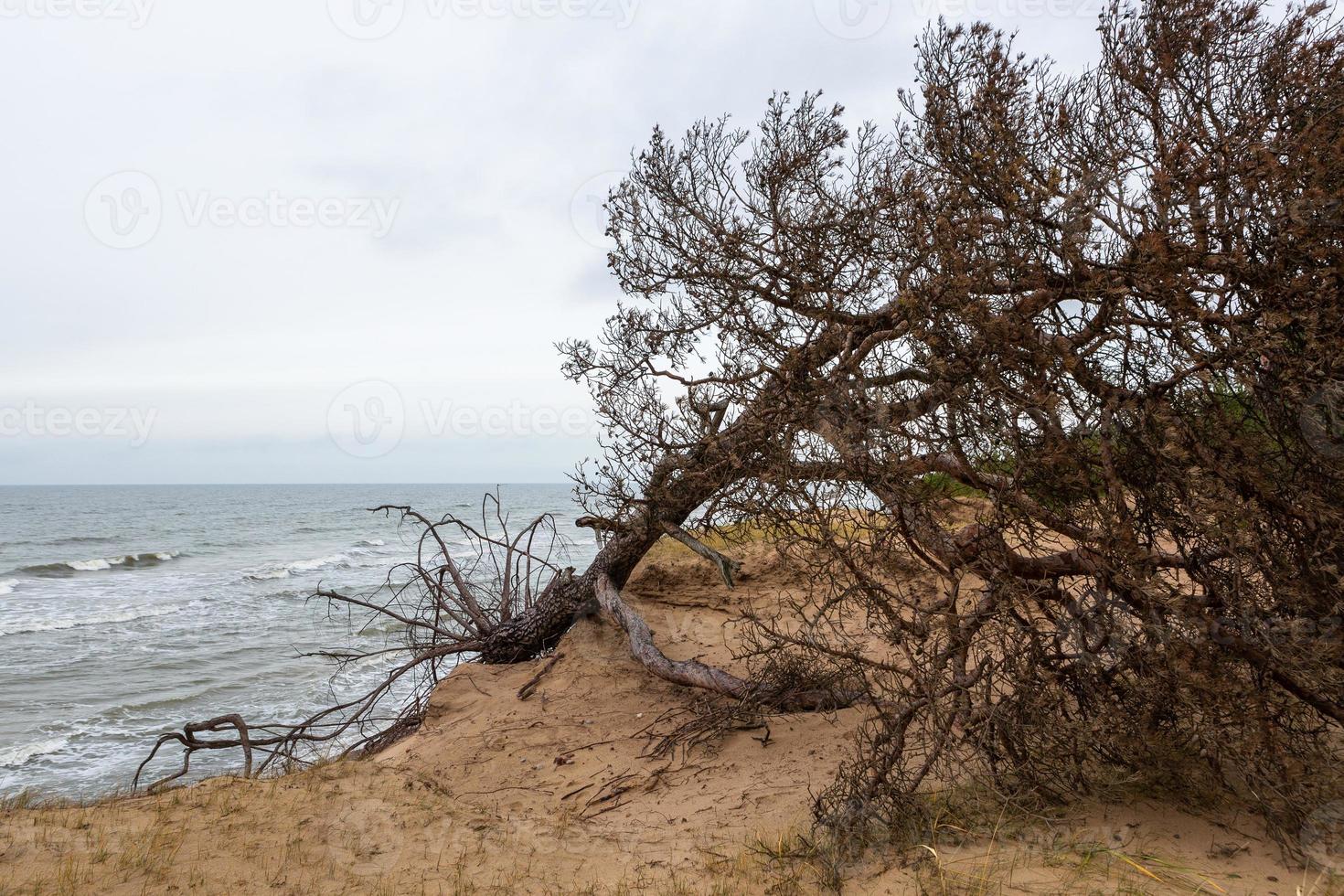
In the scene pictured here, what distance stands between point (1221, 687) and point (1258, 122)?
8.83 feet

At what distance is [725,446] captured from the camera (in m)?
6.43

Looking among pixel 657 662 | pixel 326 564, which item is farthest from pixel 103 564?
pixel 657 662

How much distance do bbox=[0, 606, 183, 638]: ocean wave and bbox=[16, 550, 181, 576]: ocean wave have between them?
11190mm

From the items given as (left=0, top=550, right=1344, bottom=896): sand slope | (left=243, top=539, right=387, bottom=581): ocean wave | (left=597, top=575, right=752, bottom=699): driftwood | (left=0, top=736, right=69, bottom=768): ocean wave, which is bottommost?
(left=0, top=736, right=69, bottom=768): ocean wave

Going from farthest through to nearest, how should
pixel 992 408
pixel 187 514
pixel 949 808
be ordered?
pixel 187 514, pixel 949 808, pixel 992 408

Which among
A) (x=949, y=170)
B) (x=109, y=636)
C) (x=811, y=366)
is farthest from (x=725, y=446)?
(x=109, y=636)

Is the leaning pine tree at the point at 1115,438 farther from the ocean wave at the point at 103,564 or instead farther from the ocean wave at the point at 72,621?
the ocean wave at the point at 103,564

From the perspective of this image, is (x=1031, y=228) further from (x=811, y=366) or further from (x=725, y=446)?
(x=725, y=446)

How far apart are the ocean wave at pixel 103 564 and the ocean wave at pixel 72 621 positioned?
441 inches

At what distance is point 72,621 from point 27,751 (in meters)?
10.3

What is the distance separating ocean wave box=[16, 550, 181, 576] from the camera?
2806 cm

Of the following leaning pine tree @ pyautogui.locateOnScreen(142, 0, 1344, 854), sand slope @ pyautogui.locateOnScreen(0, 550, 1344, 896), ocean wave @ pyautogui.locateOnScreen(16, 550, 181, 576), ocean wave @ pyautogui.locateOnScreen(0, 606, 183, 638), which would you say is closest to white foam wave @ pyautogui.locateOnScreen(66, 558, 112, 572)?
ocean wave @ pyautogui.locateOnScreen(16, 550, 181, 576)

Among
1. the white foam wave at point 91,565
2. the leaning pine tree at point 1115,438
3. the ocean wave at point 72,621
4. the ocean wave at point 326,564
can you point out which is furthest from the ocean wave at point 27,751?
the white foam wave at point 91,565

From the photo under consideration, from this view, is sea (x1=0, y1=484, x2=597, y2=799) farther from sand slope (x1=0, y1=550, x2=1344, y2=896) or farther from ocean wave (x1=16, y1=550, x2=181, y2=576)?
sand slope (x1=0, y1=550, x2=1344, y2=896)
